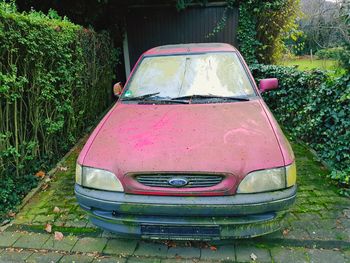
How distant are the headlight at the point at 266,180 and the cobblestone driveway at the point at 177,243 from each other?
731 mm

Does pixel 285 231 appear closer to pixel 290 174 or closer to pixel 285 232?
pixel 285 232

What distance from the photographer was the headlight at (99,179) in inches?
95.3

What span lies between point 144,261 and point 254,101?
1.97 meters

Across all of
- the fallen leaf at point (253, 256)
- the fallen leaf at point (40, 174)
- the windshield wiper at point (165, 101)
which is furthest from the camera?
the fallen leaf at point (40, 174)

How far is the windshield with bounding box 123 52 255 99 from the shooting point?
349 centimetres

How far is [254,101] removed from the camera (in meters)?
3.31

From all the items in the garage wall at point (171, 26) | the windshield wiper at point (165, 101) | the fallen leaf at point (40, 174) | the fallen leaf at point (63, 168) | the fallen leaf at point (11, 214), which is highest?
the garage wall at point (171, 26)

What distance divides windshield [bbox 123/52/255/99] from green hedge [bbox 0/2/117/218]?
127cm

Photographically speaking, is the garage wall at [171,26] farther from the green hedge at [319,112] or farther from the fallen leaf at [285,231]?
the fallen leaf at [285,231]

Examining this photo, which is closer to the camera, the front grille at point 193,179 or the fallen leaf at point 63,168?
the front grille at point 193,179

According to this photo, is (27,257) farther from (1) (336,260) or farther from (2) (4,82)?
(1) (336,260)

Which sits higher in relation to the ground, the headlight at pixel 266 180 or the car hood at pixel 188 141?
the car hood at pixel 188 141

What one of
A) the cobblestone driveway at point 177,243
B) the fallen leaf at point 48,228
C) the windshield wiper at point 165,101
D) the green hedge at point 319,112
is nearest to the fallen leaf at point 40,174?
the cobblestone driveway at point 177,243

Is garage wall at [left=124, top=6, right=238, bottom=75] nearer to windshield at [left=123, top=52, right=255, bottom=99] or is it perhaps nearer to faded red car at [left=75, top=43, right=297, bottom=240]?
windshield at [left=123, top=52, right=255, bottom=99]
